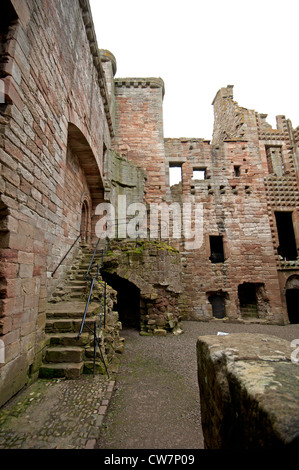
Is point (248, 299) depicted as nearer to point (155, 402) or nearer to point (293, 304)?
point (293, 304)

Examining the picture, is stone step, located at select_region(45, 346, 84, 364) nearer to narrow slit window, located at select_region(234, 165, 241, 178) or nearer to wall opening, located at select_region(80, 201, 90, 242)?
wall opening, located at select_region(80, 201, 90, 242)

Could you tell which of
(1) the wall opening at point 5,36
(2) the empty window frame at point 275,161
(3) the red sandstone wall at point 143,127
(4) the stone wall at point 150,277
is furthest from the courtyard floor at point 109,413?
(2) the empty window frame at point 275,161

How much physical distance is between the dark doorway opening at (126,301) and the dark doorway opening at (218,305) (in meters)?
4.07

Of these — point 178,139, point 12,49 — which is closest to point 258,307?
point 178,139

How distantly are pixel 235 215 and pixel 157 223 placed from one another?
4436mm

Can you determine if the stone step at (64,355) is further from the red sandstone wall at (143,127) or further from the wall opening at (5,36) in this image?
the red sandstone wall at (143,127)

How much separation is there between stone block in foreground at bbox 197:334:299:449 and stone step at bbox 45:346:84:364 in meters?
2.48

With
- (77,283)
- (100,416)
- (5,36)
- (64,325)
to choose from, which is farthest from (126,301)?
(5,36)

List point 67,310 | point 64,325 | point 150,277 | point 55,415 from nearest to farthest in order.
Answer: point 55,415
point 64,325
point 67,310
point 150,277

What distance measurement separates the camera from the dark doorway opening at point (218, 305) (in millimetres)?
11570

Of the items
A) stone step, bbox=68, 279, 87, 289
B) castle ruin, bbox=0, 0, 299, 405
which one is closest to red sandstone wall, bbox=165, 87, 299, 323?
castle ruin, bbox=0, 0, 299, 405

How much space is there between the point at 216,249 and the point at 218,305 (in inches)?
128

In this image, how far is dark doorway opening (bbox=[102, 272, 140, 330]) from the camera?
1009 cm

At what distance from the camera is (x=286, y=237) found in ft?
48.0
